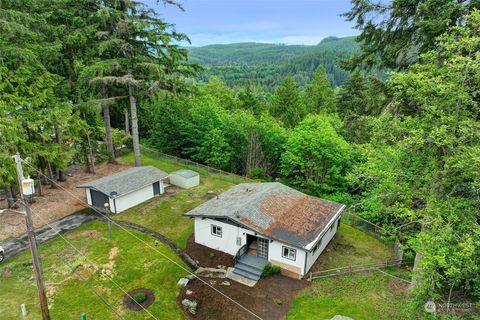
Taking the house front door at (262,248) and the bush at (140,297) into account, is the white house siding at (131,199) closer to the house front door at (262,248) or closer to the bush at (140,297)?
the bush at (140,297)

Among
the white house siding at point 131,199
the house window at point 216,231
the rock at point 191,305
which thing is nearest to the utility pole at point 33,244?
the rock at point 191,305

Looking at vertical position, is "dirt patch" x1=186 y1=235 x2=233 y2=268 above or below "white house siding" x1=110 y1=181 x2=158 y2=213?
below

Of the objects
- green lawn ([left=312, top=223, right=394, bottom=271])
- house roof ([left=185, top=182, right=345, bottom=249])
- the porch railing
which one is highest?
house roof ([left=185, top=182, right=345, bottom=249])

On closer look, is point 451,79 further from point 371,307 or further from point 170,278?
point 170,278

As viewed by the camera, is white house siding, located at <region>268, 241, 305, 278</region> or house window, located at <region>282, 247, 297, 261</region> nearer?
white house siding, located at <region>268, 241, 305, 278</region>

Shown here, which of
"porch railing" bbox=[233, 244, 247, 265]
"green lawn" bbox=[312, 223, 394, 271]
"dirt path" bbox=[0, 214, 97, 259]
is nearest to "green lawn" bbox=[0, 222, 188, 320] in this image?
"dirt path" bbox=[0, 214, 97, 259]

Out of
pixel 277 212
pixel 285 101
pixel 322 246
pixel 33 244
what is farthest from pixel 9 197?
pixel 285 101

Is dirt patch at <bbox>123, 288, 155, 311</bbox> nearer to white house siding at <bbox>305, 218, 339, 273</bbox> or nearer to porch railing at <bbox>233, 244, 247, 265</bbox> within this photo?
porch railing at <bbox>233, 244, 247, 265</bbox>
